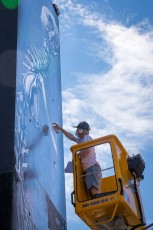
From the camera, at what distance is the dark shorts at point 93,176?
7.07 metres

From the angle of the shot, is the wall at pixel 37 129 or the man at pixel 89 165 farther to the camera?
the man at pixel 89 165

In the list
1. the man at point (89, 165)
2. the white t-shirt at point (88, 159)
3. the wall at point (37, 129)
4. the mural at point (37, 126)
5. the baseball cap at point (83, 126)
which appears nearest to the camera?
the wall at point (37, 129)

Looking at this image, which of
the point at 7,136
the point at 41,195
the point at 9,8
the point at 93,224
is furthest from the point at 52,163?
the point at 9,8

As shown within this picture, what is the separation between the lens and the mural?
652 centimetres

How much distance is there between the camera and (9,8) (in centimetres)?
768

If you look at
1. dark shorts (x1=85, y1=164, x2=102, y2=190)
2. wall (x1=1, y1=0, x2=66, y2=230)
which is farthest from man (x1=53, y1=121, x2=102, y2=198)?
wall (x1=1, y1=0, x2=66, y2=230)

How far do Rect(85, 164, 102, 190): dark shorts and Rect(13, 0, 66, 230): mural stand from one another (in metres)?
1.01

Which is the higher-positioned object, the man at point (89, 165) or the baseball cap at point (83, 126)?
the baseball cap at point (83, 126)

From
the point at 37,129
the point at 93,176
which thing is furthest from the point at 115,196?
the point at 37,129

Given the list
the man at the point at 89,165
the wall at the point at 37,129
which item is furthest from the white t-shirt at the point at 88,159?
the wall at the point at 37,129

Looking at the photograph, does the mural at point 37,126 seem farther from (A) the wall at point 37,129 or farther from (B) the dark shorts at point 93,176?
(B) the dark shorts at point 93,176

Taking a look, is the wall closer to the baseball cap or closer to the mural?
the mural

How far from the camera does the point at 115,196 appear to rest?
21.6 feet

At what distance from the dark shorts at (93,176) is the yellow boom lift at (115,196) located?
0.44 feet
